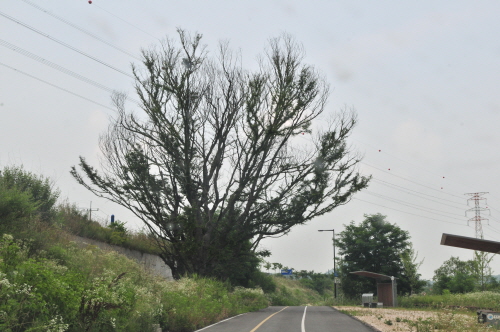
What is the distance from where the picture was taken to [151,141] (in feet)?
105

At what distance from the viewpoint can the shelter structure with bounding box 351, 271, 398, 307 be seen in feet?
140

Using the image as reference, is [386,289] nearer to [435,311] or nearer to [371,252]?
[435,311]

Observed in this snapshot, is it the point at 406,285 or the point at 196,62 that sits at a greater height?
the point at 196,62

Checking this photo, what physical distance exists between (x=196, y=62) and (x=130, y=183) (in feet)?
30.4

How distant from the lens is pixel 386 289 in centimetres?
4431

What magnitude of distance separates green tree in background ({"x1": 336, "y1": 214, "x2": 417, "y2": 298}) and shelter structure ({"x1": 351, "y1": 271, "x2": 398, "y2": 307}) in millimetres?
15750

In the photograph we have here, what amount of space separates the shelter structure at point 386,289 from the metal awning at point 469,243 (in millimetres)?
19567

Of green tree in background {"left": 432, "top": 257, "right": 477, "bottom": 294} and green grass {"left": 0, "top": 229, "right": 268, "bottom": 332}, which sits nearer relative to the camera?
green grass {"left": 0, "top": 229, "right": 268, "bottom": 332}

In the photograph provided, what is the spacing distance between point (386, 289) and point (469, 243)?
22.7m

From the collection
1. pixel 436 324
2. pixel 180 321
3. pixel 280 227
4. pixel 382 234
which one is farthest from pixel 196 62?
pixel 382 234

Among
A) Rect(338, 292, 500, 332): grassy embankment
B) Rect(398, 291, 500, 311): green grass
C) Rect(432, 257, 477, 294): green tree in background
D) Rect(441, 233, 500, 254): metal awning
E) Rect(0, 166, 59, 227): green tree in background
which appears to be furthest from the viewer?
Rect(432, 257, 477, 294): green tree in background

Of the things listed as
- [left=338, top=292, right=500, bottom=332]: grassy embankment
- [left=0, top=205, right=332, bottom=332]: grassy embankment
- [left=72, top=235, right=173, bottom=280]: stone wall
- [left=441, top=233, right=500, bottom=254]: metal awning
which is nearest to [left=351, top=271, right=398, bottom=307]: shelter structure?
[left=338, top=292, right=500, bottom=332]: grassy embankment

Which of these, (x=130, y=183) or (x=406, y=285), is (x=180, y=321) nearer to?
(x=130, y=183)

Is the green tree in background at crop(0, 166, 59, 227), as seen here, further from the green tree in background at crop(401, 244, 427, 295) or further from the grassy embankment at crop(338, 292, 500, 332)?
the green tree in background at crop(401, 244, 427, 295)
